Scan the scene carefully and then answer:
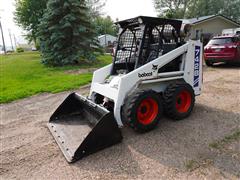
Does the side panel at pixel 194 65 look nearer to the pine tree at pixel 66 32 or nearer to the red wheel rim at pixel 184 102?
the red wheel rim at pixel 184 102

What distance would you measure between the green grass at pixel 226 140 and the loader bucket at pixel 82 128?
4.76 ft

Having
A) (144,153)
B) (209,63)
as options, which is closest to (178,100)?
(144,153)

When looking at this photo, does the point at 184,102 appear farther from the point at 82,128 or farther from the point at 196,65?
the point at 82,128

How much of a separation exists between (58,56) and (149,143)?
10.8 metres

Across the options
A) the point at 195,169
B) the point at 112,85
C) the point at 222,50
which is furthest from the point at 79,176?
the point at 222,50

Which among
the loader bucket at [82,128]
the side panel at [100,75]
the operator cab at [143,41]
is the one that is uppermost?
the operator cab at [143,41]

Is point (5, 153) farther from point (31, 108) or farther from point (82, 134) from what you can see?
point (31, 108)

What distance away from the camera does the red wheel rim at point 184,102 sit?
4.14 meters

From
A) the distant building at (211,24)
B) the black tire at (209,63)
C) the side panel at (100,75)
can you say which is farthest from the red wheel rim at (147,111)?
the distant building at (211,24)

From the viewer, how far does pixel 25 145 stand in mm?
3527

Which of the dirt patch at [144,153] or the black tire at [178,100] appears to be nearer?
the dirt patch at [144,153]

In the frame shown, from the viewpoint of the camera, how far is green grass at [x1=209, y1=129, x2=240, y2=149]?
3.17m

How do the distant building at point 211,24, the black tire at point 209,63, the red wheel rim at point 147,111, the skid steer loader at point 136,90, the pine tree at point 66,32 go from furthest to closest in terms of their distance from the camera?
the distant building at point 211,24, the pine tree at point 66,32, the black tire at point 209,63, the red wheel rim at point 147,111, the skid steer loader at point 136,90

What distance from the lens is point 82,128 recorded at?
12.2ft
